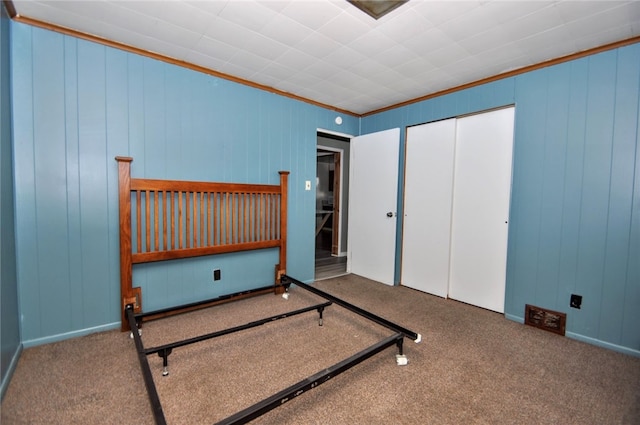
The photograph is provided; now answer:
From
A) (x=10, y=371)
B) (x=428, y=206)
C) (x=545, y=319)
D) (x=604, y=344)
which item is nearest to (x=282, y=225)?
(x=428, y=206)

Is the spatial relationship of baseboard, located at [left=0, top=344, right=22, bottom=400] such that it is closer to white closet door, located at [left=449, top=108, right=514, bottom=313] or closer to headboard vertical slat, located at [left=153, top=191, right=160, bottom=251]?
headboard vertical slat, located at [left=153, top=191, right=160, bottom=251]

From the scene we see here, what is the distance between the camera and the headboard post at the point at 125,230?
2.09 metres

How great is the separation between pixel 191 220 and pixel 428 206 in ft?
8.31

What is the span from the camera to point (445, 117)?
301cm

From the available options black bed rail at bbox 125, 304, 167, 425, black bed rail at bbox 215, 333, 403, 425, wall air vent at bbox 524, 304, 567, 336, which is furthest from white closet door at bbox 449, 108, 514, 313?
black bed rail at bbox 125, 304, 167, 425

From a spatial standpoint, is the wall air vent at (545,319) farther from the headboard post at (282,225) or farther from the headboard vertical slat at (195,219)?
the headboard vertical slat at (195,219)

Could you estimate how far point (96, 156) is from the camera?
2092mm

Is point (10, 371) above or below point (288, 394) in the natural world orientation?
below

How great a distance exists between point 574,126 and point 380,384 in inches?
97.5

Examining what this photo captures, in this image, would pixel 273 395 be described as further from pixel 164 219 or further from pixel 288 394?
pixel 164 219

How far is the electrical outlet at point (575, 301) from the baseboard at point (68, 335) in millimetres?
3670

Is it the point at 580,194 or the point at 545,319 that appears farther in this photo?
the point at 545,319

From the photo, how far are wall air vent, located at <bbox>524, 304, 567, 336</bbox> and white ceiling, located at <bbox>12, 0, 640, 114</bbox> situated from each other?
2.12 m

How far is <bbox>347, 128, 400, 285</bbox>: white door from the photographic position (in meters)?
3.45
